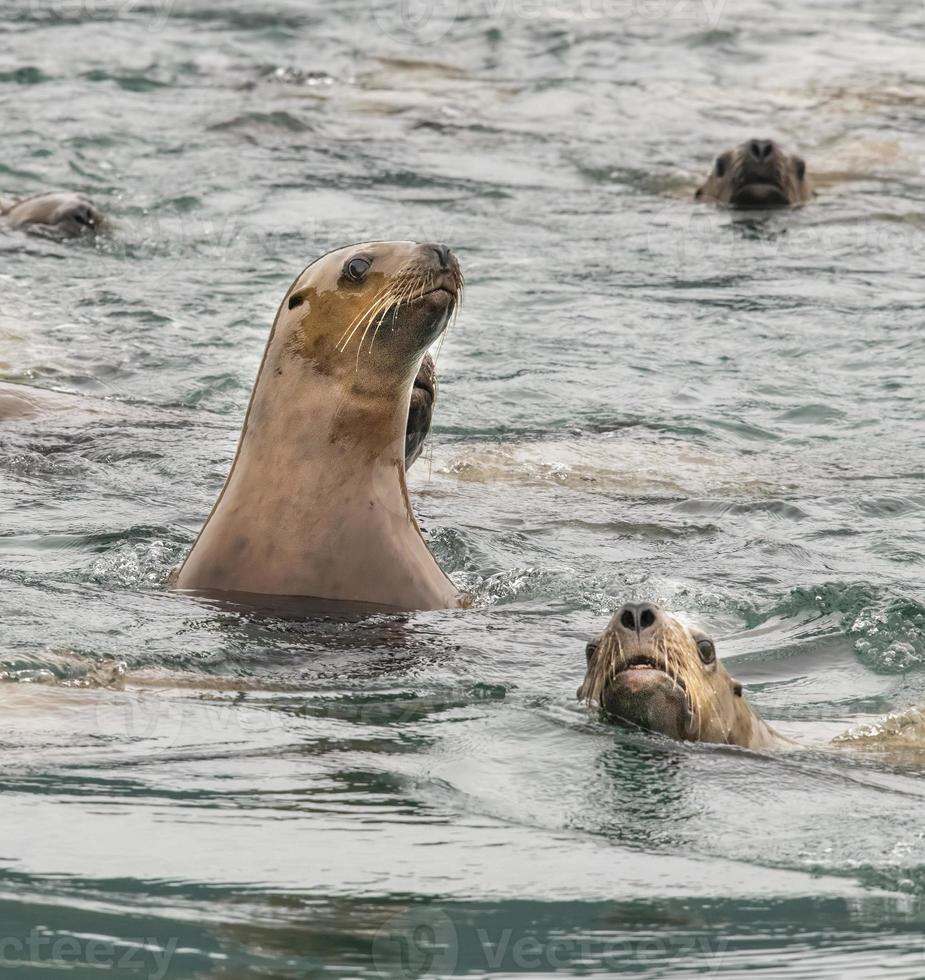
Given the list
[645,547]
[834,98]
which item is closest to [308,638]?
[645,547]

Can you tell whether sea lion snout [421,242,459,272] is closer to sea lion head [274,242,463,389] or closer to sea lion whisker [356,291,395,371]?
sea lion head [274,242,463,389]

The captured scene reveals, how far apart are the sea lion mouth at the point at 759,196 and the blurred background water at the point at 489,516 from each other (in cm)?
21

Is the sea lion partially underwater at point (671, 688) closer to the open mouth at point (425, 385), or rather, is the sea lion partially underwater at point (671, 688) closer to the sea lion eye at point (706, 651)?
the sea lion eye at point (706, 651)

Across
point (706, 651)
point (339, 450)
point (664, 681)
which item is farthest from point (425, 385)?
point (664, 681)

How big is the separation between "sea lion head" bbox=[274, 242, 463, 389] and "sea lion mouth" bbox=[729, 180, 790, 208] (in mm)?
7446

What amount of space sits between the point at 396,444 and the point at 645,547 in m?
1.34

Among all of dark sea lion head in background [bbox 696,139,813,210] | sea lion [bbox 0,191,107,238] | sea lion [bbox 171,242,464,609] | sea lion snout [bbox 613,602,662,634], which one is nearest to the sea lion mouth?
dark sea lion head in background [bbox 696,139,813,210]

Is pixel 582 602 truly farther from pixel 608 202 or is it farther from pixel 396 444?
pixel 608 202

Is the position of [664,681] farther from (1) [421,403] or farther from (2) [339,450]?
(1) [421,403]

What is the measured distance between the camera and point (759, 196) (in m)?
13.0

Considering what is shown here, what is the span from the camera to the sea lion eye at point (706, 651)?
4680mm

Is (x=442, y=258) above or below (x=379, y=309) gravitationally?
above

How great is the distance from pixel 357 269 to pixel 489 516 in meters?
1.77

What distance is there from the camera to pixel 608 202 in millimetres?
13281
